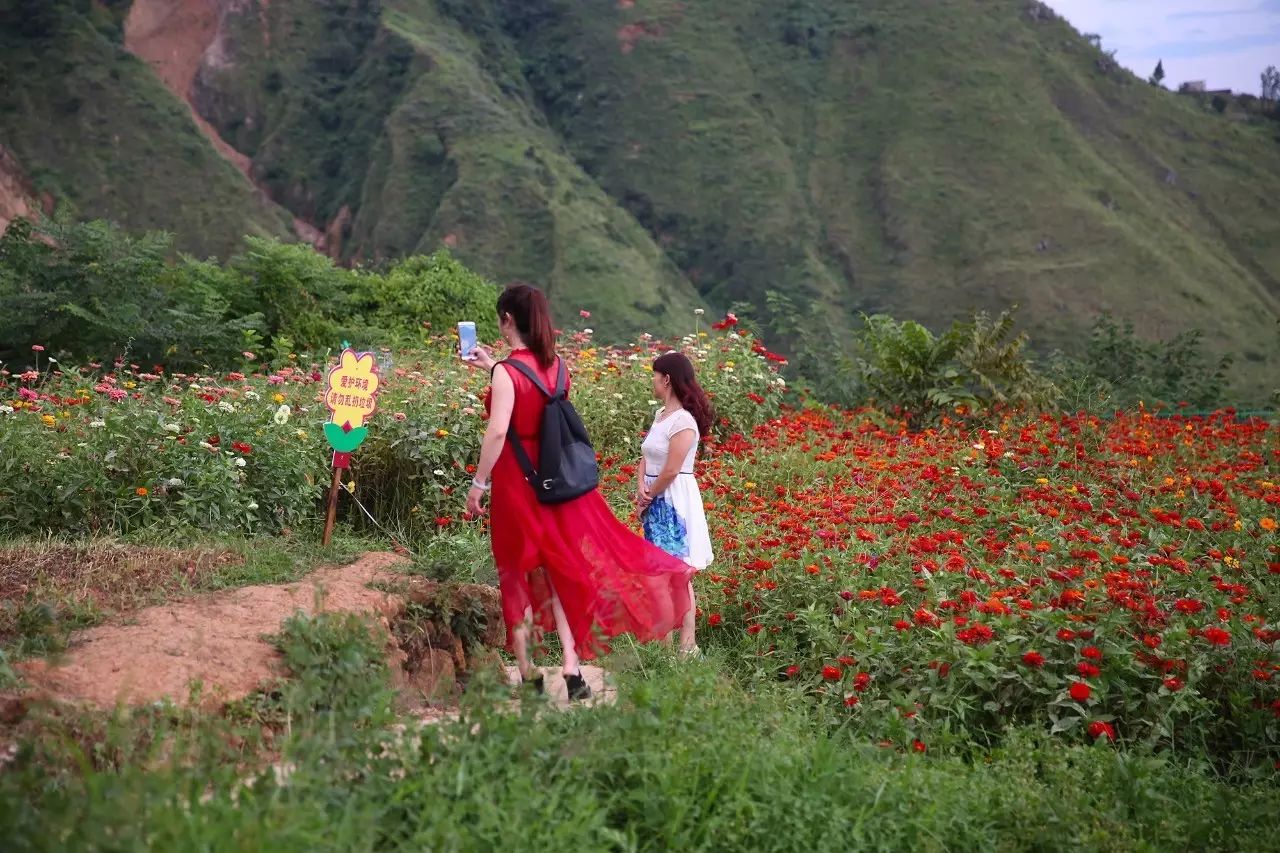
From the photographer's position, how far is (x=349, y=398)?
5.57 metres

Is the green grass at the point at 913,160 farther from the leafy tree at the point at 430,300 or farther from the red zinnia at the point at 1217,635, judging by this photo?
the red zinnia at the point at 1217,635

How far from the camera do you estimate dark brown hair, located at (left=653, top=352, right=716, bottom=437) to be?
508cm

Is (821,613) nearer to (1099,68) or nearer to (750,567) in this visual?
(750,567)

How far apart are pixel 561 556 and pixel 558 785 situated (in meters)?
1.51

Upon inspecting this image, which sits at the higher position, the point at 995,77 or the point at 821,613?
the point at 995,77

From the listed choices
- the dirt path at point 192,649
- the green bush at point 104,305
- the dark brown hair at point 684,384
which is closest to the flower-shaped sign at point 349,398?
the dirt path at point 192,649

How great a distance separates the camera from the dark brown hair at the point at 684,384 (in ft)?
16.7

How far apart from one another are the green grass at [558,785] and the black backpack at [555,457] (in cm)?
85

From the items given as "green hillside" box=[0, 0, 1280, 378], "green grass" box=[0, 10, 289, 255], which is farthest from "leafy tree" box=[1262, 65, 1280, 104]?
"green grass" box=[0, 10, 289, 255]

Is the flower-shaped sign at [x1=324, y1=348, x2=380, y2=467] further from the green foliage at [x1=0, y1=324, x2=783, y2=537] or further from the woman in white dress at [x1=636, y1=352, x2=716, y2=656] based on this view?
the woman in white dress at [x1=636, y1=352, x2=716, y2=656]

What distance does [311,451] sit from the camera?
655 cm

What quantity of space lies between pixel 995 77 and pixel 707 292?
15.9 meters

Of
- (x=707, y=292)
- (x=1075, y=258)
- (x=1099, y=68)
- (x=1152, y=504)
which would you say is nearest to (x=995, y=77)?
(x=1099, y=68)

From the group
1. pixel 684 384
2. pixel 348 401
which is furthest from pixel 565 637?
pixel 348 401
